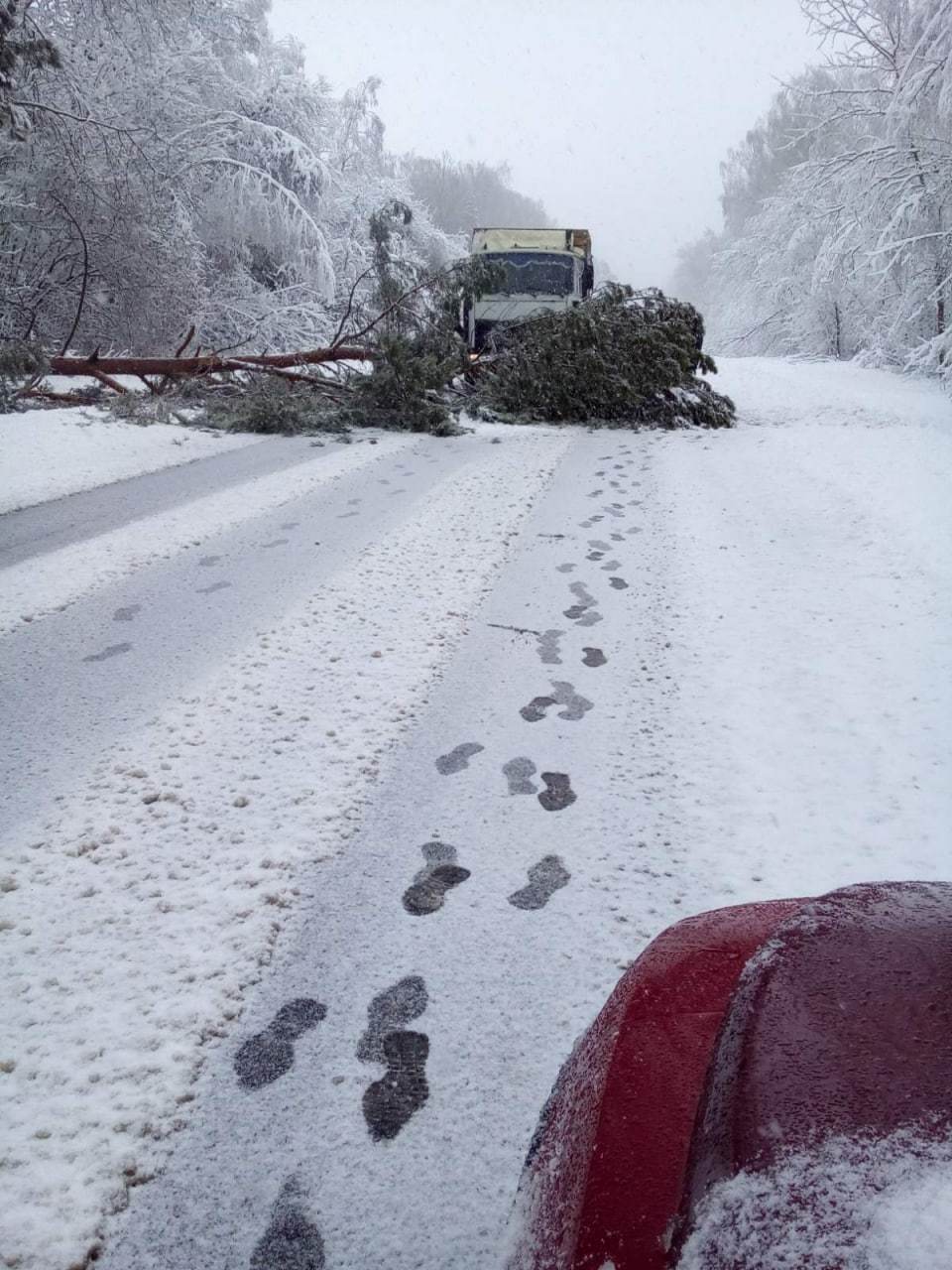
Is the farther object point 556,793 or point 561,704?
point 561,704

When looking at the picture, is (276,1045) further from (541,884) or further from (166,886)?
(541,884)

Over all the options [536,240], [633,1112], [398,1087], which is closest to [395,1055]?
[398,1087]

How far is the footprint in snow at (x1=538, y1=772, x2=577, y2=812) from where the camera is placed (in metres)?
2.15

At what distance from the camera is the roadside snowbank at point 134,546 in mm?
3508

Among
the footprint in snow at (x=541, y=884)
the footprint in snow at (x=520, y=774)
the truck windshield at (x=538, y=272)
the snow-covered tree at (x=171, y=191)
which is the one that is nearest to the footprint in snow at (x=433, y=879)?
the footprint in snow at (x=541, y=884)

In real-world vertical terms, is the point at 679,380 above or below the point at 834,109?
below

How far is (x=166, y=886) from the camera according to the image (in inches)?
71.6

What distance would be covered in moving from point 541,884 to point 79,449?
5.90 meters

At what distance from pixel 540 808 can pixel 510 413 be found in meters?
7.29

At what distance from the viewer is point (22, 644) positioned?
3053 millimetres

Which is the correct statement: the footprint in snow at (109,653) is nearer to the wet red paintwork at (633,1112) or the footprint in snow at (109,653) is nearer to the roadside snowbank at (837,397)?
the wet red paintwork at (633,1112)

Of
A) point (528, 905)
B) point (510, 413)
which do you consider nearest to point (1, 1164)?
point (528, 905)

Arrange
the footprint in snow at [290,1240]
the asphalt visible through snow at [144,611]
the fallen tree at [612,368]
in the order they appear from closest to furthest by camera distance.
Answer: the footprint in snow at [290,1240]
the asphalt visible through snow at [144,611]
the fallen tree at [612,368]

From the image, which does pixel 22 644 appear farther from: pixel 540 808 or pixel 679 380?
pixel 679 380
